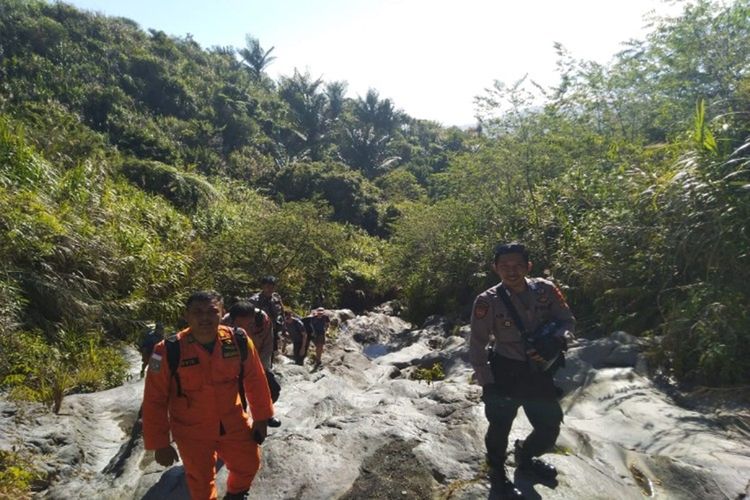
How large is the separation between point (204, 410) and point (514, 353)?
1887mm

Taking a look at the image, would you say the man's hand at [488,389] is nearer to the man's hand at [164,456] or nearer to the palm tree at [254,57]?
the man's hand at [164,456]

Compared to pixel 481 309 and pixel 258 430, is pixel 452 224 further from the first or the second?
pixel 258 430

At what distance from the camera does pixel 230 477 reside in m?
3.09

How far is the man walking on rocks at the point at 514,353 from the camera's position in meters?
3.14

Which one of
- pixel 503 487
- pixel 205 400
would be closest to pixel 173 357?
pixel 205 400

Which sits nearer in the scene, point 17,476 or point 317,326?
point 17,476

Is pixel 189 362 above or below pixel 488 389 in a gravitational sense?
above

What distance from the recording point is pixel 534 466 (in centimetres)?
343

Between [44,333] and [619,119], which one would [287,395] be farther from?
[619,119]

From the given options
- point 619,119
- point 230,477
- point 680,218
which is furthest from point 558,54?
point 230,477

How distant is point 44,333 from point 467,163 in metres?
11.0

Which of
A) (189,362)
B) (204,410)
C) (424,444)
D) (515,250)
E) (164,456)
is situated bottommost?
(424,444)

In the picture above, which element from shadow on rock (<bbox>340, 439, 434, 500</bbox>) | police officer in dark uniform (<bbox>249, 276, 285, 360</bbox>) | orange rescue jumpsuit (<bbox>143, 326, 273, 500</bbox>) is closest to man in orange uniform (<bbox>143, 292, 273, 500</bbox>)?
orange rescue jumpsuit (<bbox>143, 326, 273, 500</bbox>)

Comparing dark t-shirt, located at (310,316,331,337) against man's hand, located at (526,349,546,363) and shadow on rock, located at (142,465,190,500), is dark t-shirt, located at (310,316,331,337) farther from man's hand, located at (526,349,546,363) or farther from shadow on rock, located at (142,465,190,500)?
man's hand, located at (526,349,546,363)
